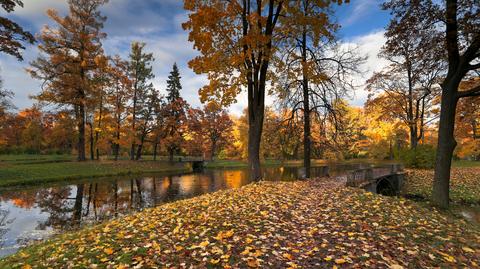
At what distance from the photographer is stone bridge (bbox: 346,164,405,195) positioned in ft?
43.4

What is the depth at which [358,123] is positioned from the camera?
43656 mm

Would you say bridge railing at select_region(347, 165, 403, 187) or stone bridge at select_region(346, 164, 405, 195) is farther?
stone bridge at select_region(346, 164, 405, 195)

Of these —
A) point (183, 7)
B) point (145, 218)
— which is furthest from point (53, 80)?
point (145, 218)

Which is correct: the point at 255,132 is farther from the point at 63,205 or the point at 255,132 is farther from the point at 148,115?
the point at 148,115

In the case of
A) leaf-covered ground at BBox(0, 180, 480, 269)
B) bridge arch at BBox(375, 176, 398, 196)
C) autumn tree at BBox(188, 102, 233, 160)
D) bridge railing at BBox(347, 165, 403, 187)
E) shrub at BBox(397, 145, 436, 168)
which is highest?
autumn tree at BBox(188, 102, 233, 160)

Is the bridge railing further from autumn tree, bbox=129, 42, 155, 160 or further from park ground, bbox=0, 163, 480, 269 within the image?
autumn tree, bbox=129, 42, 155, 160

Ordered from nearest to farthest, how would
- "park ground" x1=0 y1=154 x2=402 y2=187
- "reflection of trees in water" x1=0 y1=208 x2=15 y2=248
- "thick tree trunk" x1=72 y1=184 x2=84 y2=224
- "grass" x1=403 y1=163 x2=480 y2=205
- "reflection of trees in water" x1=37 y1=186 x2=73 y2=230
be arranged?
"reflection of trees in water" x1=0 y1=208 x2=15 y2=248 → "reflection of trees in water" x1=37 y1=186 x2=73 y2=230 → "thick tree trunk" x1=72 y1=184 x2=84 y2=224 → "grass" x1=403 y1=163 x2=480 y2=205 → "park ground" x1=0 y1=154 x2=402 y2=187

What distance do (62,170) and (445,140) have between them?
25253 mm

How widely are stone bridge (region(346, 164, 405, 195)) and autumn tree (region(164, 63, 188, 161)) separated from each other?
25772mm

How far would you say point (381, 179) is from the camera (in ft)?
56.0

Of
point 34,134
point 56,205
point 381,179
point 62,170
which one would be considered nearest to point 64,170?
point 62,170

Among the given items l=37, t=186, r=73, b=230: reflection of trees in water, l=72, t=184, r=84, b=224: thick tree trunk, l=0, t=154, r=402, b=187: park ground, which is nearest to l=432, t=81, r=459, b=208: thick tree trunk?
l=72, t=184, r=84, b=224: thick tree trunk

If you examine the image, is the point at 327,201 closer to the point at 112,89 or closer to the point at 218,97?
the point at 218,97

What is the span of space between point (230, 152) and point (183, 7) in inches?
1753
